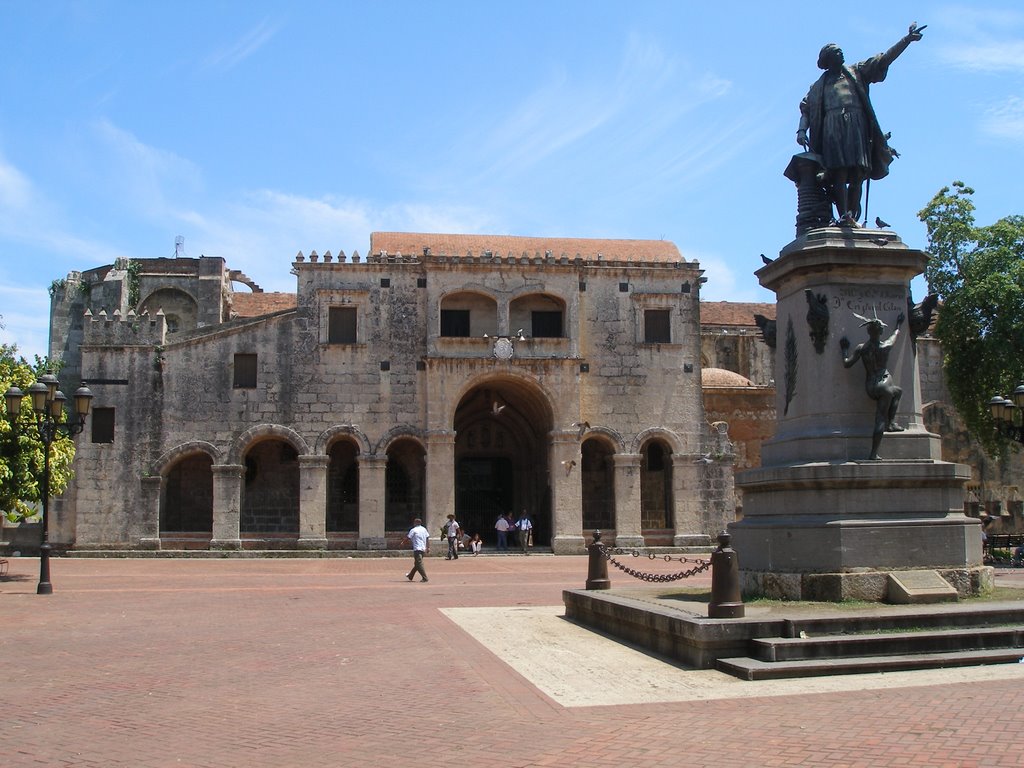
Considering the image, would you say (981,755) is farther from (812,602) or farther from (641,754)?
(812,602)

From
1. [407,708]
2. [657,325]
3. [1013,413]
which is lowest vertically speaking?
[407,708]

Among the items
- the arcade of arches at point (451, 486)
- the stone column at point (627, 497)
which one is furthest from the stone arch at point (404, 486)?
the stone column at point (627, 497)

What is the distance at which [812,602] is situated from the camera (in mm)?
10312

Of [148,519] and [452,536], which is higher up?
[148,519]

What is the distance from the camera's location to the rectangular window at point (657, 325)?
118 feet

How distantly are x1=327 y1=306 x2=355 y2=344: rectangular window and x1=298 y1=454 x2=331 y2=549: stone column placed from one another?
4070 mm

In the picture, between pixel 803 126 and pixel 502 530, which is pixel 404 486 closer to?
pixel 502 530

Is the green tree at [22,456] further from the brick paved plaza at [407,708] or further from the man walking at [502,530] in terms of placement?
the man walking at [502,530]

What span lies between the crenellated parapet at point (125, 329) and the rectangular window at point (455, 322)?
9.40m

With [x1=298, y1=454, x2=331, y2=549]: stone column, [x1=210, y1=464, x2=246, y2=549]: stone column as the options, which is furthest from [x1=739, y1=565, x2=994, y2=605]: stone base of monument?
[x1=210, y1=464, x2=246, y2=549]: stone column

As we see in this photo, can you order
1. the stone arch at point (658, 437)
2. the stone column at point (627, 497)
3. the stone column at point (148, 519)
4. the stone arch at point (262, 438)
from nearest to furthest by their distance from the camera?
the stone column at point (148, 519), the stone arch at point (262, 438), the stone column at point (627, 497), the stone arch at point (658, 437)

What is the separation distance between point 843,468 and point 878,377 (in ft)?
3.63

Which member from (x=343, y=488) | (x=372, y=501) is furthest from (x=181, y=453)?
(x=372, y=501)

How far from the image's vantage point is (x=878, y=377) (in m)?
10.8
